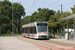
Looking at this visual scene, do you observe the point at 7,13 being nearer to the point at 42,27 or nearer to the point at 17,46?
the point at 42,27

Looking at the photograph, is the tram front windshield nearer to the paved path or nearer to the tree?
the paved path

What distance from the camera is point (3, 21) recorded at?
6362 cm

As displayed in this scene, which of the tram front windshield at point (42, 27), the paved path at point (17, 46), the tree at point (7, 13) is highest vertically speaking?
the tree at point (7, 13)

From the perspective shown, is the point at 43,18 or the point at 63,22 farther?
the point at 43,18

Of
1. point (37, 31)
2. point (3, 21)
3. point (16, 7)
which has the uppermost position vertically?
point (16, 7)

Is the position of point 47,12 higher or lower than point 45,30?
higher

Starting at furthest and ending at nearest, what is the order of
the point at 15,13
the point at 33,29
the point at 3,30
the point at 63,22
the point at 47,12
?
the point at 15,13, the point at 3,30, the point at 47,12, the point at 63,22, the point at 33,29

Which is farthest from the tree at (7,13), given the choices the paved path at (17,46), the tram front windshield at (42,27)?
the paved path at (17,46)

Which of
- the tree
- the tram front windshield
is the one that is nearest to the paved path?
the tram front windshield

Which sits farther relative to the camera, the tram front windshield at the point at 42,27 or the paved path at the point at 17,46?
the tram front windshield at the point at 42,27

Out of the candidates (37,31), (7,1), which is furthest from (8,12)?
(37,31)

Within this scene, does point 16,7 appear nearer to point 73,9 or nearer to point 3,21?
point 3,21

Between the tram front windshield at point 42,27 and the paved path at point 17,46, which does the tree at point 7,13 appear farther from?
the paved path at point 17,46

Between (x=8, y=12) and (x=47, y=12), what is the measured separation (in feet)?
71.8
